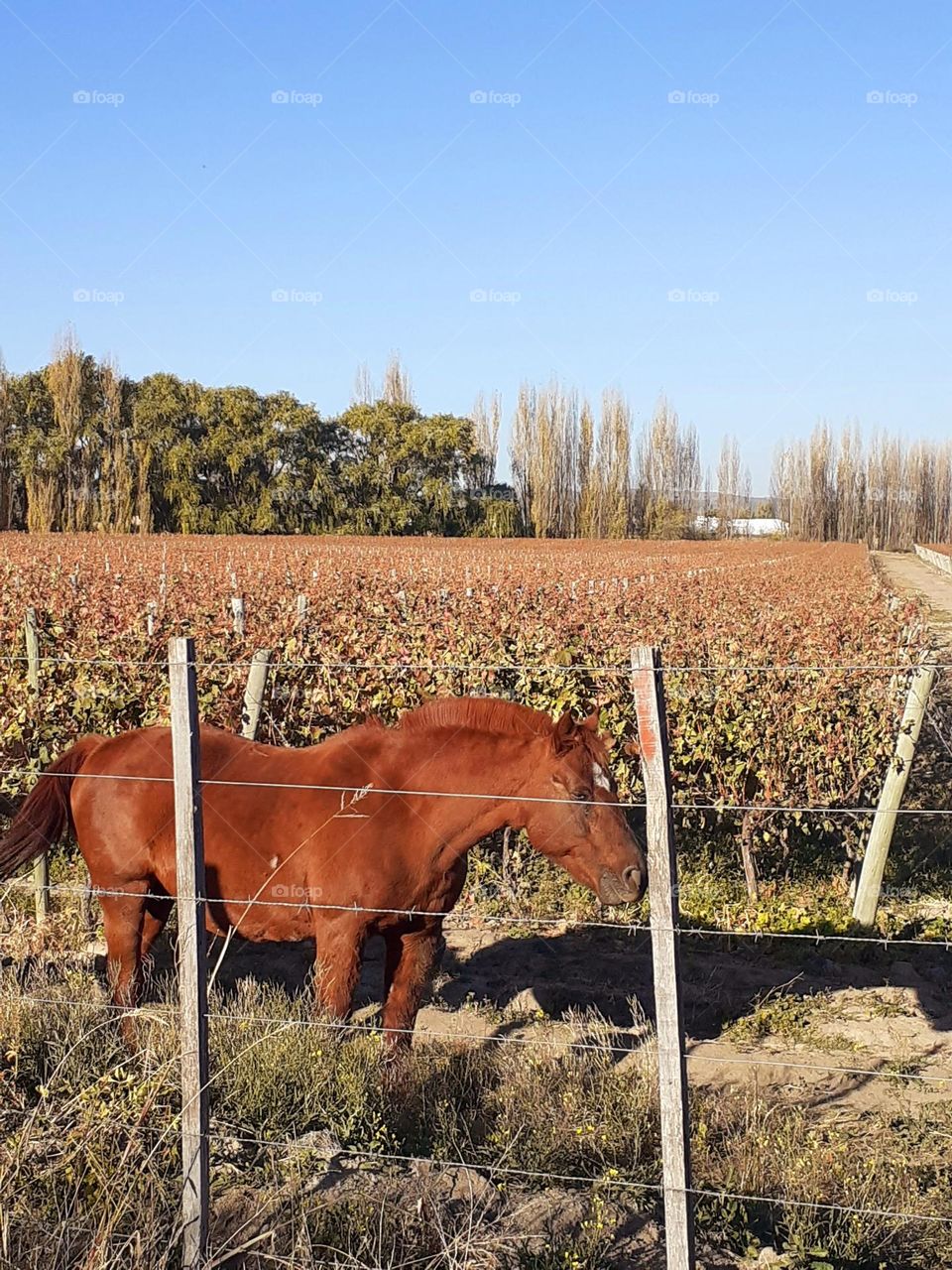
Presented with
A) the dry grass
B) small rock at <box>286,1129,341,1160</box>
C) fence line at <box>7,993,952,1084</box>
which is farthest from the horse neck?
small rock at <box>286,1129,341,1160</box>

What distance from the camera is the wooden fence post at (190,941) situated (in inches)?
115

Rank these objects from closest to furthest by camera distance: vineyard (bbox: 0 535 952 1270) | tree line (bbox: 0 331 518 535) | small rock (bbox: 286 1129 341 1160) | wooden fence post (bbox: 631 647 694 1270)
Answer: wooden fence post (bbox: 631 647 694 1270)
vineyard (bbox: 0 535 952 1270)
small rock (bbox: 286 1129 341 1160)
tree line (bbox: 0 331 518 535)

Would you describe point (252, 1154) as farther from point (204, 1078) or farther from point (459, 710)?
point (459, 710)

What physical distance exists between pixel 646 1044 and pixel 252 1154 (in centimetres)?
166

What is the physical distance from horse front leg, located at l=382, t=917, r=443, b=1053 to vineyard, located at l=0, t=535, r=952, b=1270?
140mm

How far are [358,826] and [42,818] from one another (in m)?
1.43

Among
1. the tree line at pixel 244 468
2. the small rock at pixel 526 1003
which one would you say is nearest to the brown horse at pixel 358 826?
the small rock at pixel 526 1003

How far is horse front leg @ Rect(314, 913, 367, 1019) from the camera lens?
4.07m

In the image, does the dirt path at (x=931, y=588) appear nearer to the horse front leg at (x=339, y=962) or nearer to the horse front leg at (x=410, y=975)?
the horse front leg at (x=410, y=975)

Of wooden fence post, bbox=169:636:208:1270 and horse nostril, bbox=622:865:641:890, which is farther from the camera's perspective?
horse nostril, bbox=622:865:641:890

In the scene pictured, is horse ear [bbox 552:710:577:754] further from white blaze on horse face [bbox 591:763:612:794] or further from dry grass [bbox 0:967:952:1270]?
dry grass [bbox 0:967:952:1270]

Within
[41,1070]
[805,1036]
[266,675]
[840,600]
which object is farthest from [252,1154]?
[840,600]

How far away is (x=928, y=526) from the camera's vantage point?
10981 cm

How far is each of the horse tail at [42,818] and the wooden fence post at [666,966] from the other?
2.77 m
